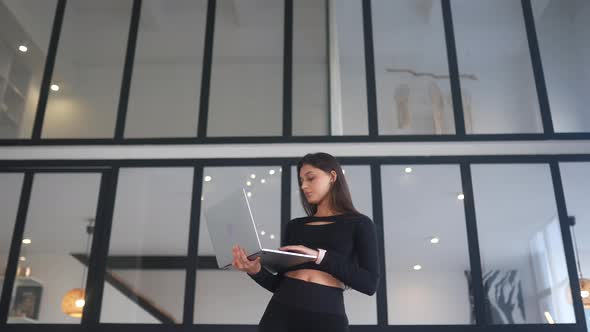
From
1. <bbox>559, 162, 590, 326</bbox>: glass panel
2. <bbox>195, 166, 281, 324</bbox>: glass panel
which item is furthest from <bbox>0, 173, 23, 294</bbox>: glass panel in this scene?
<bbox>559, 162, 590, 326</bbox>: glass panel

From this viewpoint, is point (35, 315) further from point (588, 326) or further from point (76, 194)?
point (588, 326)

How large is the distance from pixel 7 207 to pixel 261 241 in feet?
6.10

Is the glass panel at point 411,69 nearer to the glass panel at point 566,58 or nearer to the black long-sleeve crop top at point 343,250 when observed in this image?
the glass panel at point 566,58

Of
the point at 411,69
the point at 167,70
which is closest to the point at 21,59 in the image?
the point at 167,70

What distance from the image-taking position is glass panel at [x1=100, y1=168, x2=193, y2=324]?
401cm

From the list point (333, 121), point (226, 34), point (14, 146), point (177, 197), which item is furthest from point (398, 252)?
point (14, 146)

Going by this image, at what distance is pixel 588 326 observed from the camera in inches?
152

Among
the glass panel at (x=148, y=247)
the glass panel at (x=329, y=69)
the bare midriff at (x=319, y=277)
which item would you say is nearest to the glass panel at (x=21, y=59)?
the glass panel at (x=148, y=247)

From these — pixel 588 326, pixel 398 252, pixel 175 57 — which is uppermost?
pixel 175 57

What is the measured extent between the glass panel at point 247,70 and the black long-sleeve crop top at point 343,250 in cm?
255

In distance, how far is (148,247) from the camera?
4.17 metres

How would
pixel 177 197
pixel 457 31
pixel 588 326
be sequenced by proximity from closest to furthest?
pixel 588 326 → pixel 177 197 → pixel 457 31

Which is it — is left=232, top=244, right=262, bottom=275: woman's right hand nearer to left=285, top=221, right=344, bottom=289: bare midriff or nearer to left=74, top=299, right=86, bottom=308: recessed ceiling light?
left=285, top=221, right=344, bottom=289: bare midriff

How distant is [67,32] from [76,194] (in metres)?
1.38
